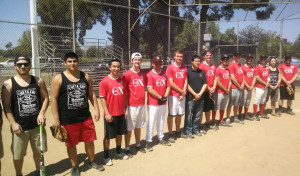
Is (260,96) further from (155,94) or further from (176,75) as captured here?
(155,94)

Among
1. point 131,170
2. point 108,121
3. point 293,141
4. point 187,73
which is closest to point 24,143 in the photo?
point 108,121

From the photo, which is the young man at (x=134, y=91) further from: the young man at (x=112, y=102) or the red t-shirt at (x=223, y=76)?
Result: the red t-shirt at (x=223, y=76)

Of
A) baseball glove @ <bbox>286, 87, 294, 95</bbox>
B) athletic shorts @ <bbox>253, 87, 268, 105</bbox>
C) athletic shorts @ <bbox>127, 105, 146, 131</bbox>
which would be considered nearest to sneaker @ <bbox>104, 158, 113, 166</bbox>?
athletic shorts @ <bbox>127, 105, 146, 131</bbox>

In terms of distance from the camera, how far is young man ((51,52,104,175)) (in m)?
3.24

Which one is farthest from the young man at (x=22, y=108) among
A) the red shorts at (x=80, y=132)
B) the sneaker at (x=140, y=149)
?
the sneaker at (x=140, y=149)

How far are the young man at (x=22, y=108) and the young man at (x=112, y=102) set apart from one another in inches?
36.8

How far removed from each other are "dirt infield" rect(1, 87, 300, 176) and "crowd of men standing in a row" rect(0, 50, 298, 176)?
0.25 m

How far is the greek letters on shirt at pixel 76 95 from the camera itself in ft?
10.8

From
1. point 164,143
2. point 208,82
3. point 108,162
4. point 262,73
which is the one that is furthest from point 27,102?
point 262,73

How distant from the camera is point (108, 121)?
149 inches

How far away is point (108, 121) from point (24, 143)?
1.24 metres

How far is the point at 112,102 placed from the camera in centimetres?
384

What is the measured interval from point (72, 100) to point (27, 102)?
1.98 feet

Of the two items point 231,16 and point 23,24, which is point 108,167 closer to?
point 23,24
